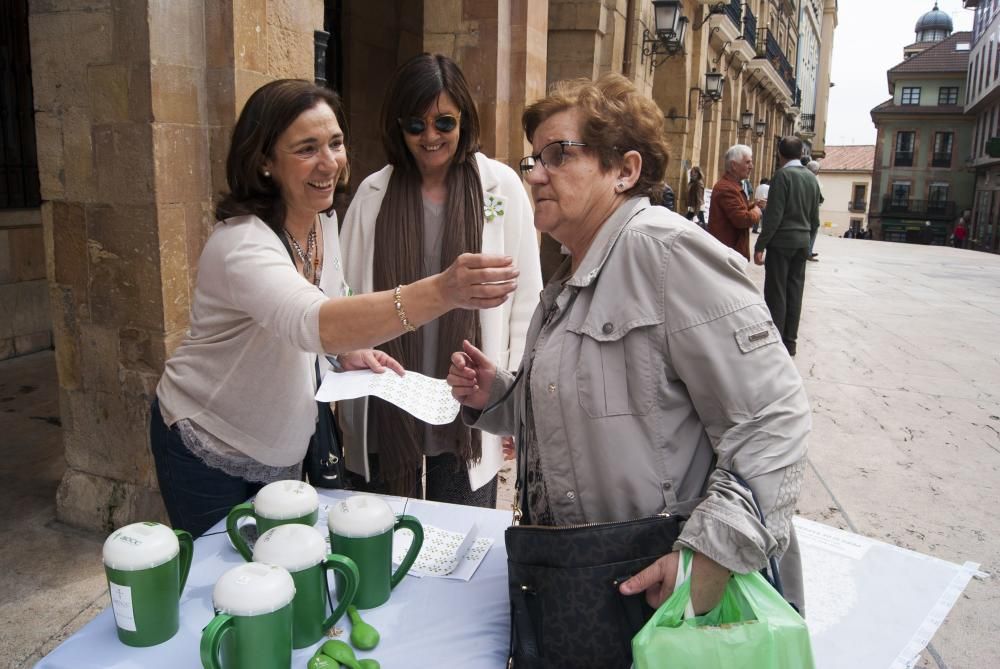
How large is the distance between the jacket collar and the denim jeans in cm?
107

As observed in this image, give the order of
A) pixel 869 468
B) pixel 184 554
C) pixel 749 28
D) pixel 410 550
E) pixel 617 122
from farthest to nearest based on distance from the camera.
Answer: pixel 749 28
pixel 869 468
pixel 617 122
pixel 410 550
pixel 184 554

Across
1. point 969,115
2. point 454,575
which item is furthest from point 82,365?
point 969,115

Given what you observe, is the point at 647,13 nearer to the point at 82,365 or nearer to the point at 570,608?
the point at 82,365

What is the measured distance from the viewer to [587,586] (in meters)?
1.42

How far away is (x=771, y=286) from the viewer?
23.2ft

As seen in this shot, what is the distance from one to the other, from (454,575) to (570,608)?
1.20 ft

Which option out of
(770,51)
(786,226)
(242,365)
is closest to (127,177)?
(242,365)

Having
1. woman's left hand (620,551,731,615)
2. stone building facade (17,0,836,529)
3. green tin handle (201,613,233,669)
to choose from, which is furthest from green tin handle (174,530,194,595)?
stone building facade (17,0,836,529)

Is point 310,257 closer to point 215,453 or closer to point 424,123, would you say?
point 215,453

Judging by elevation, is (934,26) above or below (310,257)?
above

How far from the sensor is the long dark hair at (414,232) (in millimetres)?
2674

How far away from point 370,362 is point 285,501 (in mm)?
595

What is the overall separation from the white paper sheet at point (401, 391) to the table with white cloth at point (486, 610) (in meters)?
0.28

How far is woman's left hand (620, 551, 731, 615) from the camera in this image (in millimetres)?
1390
